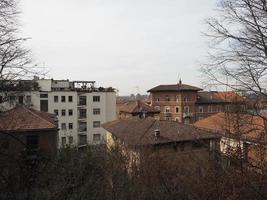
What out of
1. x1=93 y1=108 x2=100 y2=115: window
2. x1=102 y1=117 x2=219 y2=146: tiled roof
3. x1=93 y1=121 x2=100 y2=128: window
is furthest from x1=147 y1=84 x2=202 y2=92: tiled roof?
→ x1=102 y1=117 x2=219 y2=146: tiled roof

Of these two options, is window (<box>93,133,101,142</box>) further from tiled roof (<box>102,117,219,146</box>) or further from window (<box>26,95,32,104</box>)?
window (<box>26,95,32,104</box>)

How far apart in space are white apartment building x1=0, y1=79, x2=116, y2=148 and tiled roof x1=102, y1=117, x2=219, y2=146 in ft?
68.2

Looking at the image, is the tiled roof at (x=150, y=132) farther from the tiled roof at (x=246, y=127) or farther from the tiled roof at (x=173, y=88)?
the tiled roof at (x=173, y=88)

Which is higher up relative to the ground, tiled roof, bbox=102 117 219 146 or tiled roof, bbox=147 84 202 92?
→ tiled roof, bbox=147 84 202 92

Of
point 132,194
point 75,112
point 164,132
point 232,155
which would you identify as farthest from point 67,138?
point 232,155

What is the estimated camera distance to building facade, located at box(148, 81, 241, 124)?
69938 millimetres

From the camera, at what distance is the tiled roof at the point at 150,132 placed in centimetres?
2723

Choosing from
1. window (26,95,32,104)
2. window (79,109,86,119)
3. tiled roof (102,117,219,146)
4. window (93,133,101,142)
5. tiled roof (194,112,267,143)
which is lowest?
window (93,133,101,142)

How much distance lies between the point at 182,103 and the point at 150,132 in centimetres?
4152

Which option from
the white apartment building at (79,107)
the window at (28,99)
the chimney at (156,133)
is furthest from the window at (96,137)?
the window at (28,99)

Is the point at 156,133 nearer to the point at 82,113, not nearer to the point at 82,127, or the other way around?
the point at 82,127

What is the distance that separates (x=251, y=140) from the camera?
9398mm

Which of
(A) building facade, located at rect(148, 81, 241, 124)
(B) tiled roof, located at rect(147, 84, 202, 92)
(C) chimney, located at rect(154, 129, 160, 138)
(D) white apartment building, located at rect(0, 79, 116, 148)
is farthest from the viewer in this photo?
(B) tiled roof, located at rect(147, 84, 202, 92)

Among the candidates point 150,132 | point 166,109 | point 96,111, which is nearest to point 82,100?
point 96,111
